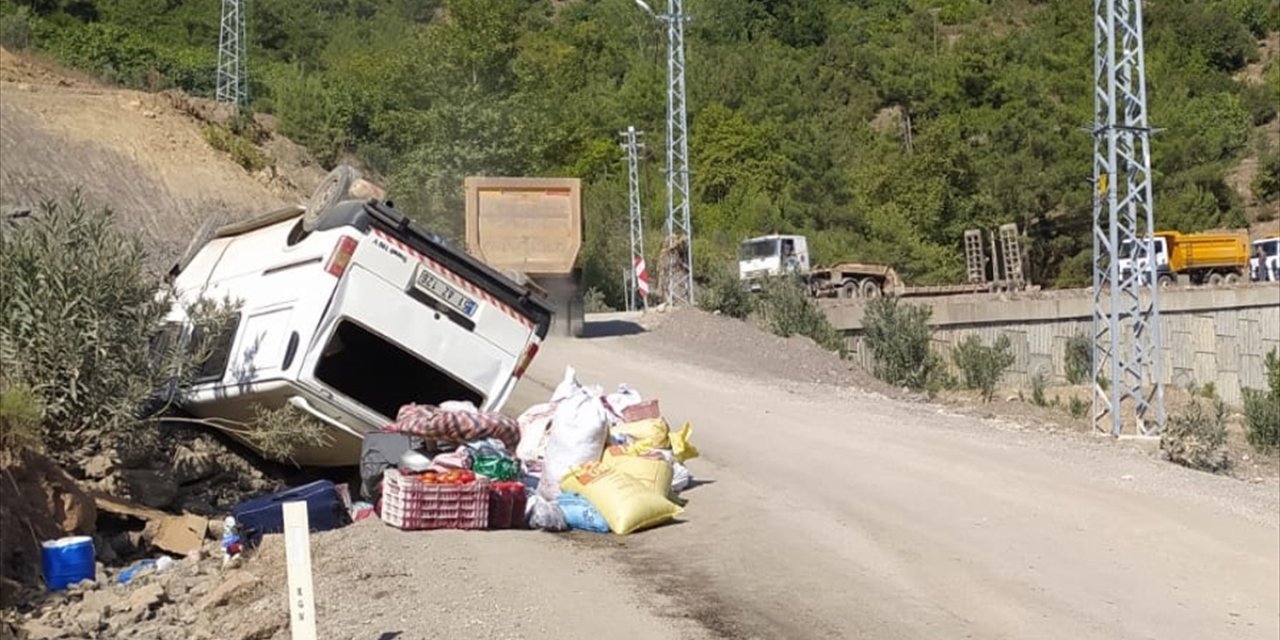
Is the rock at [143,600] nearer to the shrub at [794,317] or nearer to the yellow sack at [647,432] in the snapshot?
the yellow sack at [647,432]

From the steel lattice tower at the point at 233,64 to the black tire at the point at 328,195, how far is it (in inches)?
1334

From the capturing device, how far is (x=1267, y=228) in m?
75.3

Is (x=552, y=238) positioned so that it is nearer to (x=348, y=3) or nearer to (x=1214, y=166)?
(x=1214, y=166)

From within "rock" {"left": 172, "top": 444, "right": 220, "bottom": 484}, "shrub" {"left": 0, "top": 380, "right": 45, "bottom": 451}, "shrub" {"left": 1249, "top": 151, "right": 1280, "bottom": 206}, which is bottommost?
"rock" {"left": 172, "top": 444, "right": 220, "bottom": 484}

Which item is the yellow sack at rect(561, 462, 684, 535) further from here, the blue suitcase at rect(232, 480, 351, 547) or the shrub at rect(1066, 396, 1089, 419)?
the shrub at rect(1066, 396, 1089, 419)

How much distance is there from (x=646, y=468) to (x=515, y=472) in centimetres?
106

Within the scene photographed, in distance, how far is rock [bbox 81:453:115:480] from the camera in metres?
10.0

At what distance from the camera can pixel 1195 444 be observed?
1845 cm

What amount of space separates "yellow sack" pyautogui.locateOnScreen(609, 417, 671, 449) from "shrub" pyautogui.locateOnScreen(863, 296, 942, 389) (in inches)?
602

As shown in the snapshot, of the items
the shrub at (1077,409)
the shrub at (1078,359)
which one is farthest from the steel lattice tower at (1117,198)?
the shrub at (1078,359)

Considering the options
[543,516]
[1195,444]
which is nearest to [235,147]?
[1195,444]

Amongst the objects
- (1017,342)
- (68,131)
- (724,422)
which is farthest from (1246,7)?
(724,422)

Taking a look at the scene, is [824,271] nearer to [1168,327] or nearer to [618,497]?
[1168,327]

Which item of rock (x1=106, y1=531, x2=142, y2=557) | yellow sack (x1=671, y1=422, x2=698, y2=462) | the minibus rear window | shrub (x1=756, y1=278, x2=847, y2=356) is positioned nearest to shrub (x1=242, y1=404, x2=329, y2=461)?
the minibus rear window
